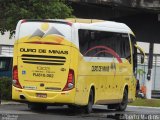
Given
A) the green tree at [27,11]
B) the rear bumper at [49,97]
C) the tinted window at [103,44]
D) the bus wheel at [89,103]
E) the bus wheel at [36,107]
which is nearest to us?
the rear bumper at [49,97]

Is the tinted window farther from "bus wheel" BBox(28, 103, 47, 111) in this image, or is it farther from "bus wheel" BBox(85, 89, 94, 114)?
"bus wheel" BBox(28, 103, 47, 111)

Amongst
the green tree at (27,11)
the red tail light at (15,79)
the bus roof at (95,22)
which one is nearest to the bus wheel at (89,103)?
the bus roof at (95,22)

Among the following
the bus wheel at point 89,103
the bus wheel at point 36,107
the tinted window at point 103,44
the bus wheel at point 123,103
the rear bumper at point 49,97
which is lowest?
the bus wheel at point 123,103

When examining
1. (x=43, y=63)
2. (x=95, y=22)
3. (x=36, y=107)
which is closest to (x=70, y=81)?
(x=43, y=63)

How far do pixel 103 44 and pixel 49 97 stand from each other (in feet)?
10.1

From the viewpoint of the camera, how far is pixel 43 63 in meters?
21.5

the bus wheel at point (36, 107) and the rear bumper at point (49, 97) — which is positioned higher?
the rear bumper at point (49, 97)

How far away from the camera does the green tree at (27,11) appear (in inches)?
1094

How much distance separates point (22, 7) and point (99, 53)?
6.85 m

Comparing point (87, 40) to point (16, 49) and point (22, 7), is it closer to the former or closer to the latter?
point (16, 49)

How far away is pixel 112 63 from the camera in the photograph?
23.8m

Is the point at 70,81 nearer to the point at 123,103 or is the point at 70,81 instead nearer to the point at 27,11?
the point at 123,103

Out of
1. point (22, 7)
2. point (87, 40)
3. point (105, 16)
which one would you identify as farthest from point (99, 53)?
point (105, 16)

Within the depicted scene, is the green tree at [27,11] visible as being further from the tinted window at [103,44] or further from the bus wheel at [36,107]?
the bus wheel at [36,107]
